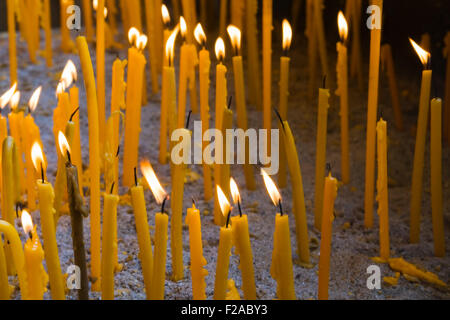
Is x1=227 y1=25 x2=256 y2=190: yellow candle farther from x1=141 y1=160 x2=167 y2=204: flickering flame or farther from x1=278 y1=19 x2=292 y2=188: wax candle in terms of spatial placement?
x1=141 y1=160 x2=167 y2=204: flickering flame

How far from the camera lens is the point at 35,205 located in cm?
108

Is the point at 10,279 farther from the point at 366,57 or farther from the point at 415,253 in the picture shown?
the point at 366,57

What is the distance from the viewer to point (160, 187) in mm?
726

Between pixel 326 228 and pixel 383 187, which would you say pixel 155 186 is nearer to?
pixel 326 228

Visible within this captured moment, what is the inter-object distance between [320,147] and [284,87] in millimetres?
158

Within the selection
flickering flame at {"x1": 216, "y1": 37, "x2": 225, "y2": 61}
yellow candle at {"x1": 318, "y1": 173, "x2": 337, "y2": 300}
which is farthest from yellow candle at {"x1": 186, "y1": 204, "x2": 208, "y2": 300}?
flickering flame at {"x1": 216, "y1": 37, "x2": 225, "y2": 61}

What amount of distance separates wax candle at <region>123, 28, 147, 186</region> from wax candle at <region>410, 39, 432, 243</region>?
41 centimetres

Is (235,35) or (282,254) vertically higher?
(235,35)

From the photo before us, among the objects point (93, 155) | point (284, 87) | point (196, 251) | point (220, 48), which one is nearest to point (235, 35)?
point (220, 48)

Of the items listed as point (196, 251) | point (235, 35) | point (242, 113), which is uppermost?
point (235, 35)

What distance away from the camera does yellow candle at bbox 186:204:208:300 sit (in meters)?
0.70

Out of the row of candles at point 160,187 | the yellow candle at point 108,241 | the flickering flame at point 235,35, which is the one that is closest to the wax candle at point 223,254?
the row of candles at point 160,187
